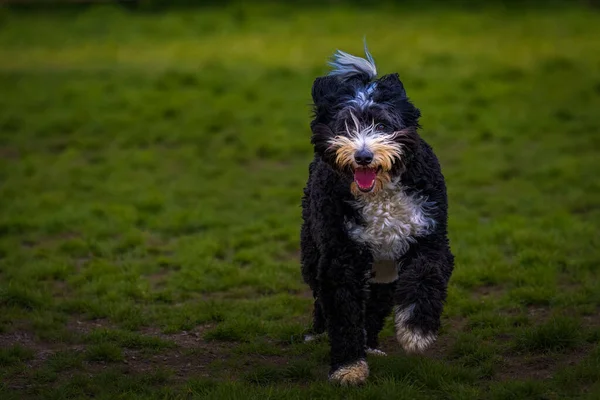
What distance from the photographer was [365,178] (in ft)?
19.9

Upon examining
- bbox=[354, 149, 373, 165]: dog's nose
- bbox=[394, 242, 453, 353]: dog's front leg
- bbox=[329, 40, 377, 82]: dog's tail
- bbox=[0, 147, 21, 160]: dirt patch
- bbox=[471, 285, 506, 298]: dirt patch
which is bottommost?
bbox=[471, 285, 506, 298]: dirt patch

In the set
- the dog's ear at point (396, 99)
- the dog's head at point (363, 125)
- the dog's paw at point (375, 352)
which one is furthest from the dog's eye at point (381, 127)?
the dog's paw at point (375, 352)

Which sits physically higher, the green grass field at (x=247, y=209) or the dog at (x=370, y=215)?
the dog at (x=370, y=215)

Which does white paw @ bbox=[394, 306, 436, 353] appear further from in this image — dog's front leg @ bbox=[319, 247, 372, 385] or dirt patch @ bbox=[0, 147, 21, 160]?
dirt patch @ bbox=[0, 147, 21, 160]

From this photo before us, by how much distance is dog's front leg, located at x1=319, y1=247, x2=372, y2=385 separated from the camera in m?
6.36

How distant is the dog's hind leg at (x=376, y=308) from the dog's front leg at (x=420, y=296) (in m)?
0.62

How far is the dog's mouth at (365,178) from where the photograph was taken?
19.8 ft

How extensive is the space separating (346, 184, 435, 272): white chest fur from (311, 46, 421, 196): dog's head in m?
0.14

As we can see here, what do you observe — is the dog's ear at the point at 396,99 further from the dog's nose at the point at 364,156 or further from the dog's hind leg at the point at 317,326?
the dog's hind leg at the point at 317,326

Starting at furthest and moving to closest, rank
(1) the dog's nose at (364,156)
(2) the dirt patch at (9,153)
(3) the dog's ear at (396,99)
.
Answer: (2) the dirt patch at (9,153) < (3) the dog's ear at (396,99) < (1) the dog's nose at (364,156)

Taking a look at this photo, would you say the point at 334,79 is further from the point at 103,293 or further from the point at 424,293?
the point at 103,293

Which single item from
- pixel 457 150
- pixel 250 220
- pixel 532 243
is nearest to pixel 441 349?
pixel 532 243

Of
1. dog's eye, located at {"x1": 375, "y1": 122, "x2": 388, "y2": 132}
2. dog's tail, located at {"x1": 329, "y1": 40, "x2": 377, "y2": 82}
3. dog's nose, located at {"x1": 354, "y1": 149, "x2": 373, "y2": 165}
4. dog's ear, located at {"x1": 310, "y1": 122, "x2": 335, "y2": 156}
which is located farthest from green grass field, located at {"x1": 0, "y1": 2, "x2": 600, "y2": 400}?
dog's nose, located at {"x1": 354, "y1": 149, "x2": 373, "y2": 165}

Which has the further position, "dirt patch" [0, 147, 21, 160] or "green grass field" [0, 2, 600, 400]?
"dirt patch" [0, 147, 21, 160]
